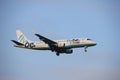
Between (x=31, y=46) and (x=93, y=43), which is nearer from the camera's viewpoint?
(x=93, y=43)

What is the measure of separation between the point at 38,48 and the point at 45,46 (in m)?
1.86

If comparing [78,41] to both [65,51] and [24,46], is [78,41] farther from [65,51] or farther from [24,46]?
[24,46]

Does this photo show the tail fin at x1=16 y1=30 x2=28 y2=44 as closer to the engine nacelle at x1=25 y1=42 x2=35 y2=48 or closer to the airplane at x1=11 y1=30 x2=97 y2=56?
the engine nacelle at x1=25 y1=42 x2=35 y2=48

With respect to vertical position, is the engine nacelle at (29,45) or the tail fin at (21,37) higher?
the tail fin at (21,37)

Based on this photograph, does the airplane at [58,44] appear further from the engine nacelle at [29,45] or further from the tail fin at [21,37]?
the tail fin at [21,37]

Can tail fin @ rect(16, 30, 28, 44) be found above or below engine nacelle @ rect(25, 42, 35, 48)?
above

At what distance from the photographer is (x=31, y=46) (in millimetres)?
84125

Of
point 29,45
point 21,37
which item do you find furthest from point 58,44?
point 21,37

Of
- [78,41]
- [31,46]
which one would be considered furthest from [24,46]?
[78,41]

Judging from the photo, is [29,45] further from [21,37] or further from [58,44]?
[58,44]

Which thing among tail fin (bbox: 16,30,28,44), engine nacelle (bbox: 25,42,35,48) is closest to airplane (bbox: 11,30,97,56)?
engine nacelle (bbox: 25,42,35,48)

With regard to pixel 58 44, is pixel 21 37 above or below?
above

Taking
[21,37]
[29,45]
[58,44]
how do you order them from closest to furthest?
1. [58,44]
2. [29,45]
3. [21,37]

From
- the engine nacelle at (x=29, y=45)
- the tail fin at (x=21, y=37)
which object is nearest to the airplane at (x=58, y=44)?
the engine nacelle at (x=29, y=45)
